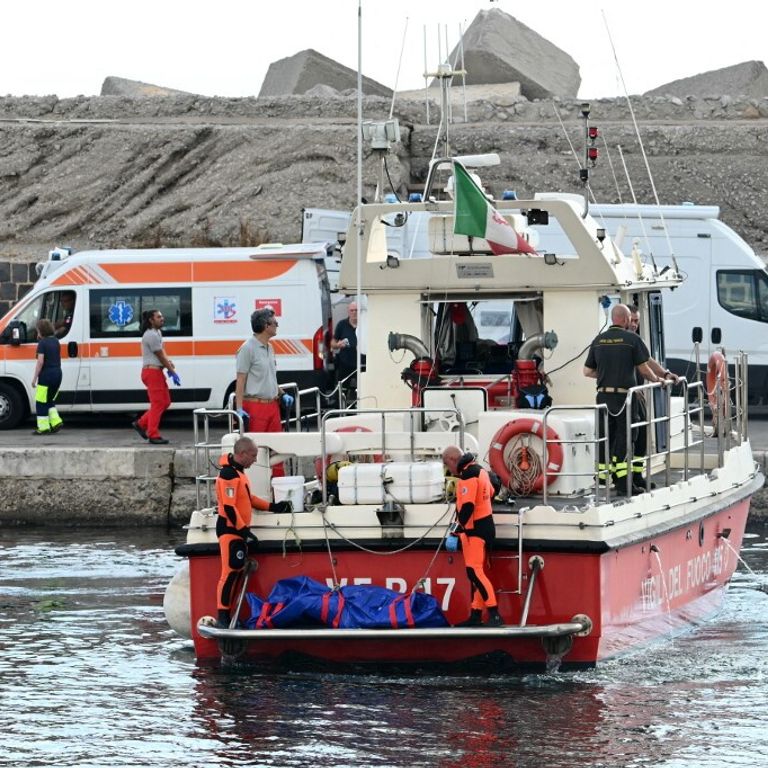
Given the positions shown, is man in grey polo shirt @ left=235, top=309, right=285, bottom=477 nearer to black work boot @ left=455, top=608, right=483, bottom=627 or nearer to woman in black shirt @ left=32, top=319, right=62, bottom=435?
black work boot @ left=455, top=608, right=483, bottom=627

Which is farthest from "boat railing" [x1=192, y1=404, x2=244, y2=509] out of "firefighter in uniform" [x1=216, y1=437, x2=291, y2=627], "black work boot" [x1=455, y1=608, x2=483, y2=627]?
"black work boot" [x1=455, y1=608, x2=483, y2=627]

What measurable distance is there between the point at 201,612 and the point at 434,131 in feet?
68.6

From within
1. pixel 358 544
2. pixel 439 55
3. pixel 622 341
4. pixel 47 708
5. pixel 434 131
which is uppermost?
pixel 434 131

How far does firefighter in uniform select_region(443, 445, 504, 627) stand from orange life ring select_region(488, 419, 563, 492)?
0.86 m

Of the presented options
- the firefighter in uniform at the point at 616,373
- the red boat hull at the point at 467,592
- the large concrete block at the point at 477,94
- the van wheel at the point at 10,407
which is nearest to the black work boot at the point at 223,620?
the red boat hull at the point at 467,592

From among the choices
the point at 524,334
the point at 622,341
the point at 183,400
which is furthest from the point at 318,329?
the point at 622,341

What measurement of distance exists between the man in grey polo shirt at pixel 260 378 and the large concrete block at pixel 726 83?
2609 cm

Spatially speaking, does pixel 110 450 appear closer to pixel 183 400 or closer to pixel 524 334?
pixel 183 400

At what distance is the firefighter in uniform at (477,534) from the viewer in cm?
983

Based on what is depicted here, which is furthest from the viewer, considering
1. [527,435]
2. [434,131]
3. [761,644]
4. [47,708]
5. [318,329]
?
[434,131]

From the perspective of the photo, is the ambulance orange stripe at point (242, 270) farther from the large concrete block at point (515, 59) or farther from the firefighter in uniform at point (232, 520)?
the large concrete block at point (515, 59)

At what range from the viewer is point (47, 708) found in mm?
10023

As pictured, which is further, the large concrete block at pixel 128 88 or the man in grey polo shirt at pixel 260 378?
the large concrete block at pixel 128 88

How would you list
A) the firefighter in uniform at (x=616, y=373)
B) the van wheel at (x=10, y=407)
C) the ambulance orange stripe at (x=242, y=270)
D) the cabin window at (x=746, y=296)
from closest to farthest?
the firefighter in uniform at (x=616, y=373) < the ambulance orange stripe at (x=242, y=270) < the van wheel at (x=10, y=407) < the cabin window at (x=746, y=296)
